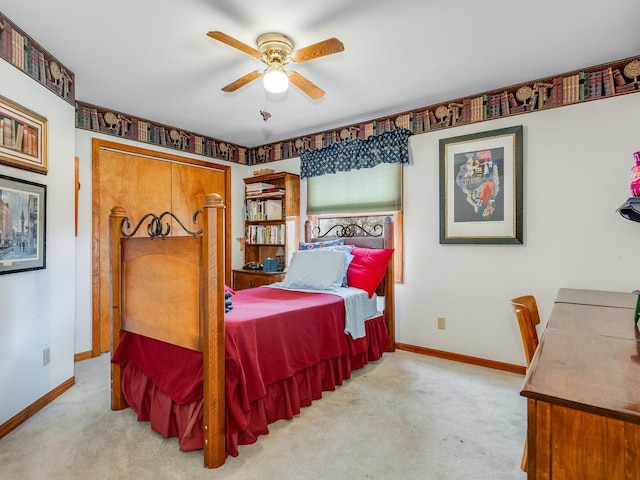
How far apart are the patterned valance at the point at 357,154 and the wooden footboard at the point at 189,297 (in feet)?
7.56

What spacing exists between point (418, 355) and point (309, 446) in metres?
1.85

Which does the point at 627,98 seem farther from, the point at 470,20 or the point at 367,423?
the point at 367,423

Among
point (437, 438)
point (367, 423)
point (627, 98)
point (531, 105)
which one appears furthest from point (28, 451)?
point (627, 98)

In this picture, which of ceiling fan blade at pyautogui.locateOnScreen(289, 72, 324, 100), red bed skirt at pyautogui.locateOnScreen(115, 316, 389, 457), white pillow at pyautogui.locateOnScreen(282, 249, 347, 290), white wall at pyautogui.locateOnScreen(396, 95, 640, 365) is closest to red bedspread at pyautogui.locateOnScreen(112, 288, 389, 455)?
red bed skirt at pyautogui.locateOnScreen(115, 316, 389, 457)

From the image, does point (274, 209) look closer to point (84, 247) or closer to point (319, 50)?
point (84, 247)

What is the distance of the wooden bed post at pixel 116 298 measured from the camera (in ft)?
7.81

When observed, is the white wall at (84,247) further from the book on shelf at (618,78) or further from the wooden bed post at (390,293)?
the book on shelf at (618,78)

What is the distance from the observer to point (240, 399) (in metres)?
1.93

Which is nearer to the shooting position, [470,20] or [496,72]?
[470,20]

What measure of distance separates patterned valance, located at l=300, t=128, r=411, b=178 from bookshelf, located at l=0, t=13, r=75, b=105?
94.4 inches

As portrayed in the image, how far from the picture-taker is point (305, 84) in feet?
8.07

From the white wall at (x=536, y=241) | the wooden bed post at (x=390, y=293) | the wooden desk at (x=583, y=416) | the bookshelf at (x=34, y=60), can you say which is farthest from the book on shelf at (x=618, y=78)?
the bookshelf at (x=34, y=60)

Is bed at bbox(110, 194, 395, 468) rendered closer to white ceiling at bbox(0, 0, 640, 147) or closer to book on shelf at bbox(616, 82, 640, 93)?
white ceiling at bbox(0, 0, 640, 147)

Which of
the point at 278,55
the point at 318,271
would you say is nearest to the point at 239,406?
the point at 318,271
